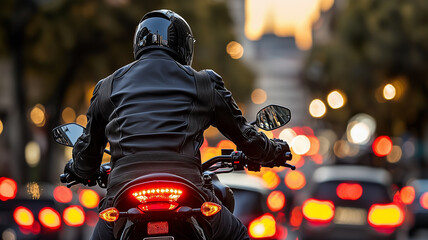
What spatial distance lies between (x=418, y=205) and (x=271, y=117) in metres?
15.8

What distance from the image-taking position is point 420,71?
4172 centimetres

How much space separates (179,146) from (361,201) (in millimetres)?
9830

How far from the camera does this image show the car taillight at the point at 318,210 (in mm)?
13758

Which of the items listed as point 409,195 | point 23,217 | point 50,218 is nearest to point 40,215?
point 50,218

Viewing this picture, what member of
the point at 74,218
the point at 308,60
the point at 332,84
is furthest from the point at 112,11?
the point at 308,60

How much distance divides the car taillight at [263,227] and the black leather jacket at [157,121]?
181 inches

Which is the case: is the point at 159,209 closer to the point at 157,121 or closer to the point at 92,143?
the point at 157,121

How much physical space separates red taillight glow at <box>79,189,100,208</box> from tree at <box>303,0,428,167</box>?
2676 cm

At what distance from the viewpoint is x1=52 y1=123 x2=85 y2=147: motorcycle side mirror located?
4.74 m

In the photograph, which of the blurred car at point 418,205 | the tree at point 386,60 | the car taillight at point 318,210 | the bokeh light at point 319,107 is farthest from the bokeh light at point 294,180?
the bokeh light at point 319,107

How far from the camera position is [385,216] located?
1326cm

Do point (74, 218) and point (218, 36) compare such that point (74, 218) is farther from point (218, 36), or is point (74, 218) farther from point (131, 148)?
point (218, 36)

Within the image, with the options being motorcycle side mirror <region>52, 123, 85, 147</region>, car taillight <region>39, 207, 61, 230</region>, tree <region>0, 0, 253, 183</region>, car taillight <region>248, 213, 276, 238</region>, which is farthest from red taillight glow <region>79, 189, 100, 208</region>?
motorcycle side mirror <region>52, 123, 85, 147</region>

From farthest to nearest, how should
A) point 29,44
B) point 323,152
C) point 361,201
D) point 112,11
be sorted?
1. point 323,152
2. point 112,11
3. point 29,44
4. point 361,201
